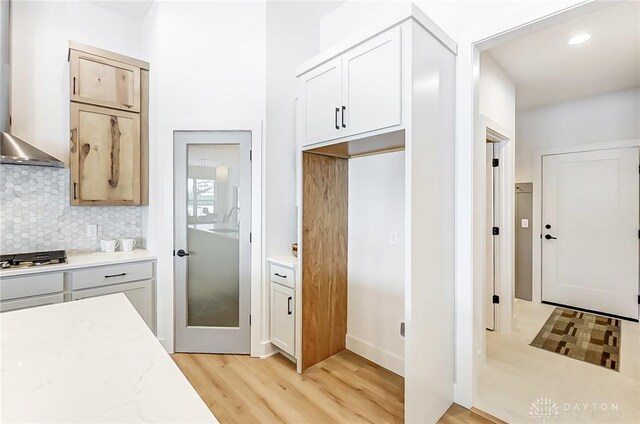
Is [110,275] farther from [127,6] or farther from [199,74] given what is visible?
[127,6]

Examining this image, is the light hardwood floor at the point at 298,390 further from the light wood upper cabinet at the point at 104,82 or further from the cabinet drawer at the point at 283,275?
the light wood upper cabinet at the point at 104,82

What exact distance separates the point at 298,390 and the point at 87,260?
201 centimetres

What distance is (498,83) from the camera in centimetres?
311

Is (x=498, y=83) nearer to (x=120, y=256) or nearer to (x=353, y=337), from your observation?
(x=353, y=337)

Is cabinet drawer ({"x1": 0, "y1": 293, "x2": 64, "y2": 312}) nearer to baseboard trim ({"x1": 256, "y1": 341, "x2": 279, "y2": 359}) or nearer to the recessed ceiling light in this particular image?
baseboard trim ({"x1": 256, "y1": 341, "x2": 279, "y2": 359})

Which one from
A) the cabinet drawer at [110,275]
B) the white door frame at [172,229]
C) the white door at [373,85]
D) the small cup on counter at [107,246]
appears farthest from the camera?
the small cup on counter at [107,246]

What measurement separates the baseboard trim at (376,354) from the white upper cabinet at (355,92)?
70.7 inches

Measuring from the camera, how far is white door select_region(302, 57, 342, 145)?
2.10m

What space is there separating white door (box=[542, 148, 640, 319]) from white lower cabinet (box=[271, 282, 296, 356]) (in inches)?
147

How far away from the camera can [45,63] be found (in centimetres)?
279

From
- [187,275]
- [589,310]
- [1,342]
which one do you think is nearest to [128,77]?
[187,275]

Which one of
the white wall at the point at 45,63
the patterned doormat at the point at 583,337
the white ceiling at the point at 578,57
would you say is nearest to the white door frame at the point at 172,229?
the white wall at the point at 45,63

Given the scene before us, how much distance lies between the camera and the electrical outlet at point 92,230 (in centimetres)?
300

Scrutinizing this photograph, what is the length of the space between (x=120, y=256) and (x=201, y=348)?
110 centimetres
